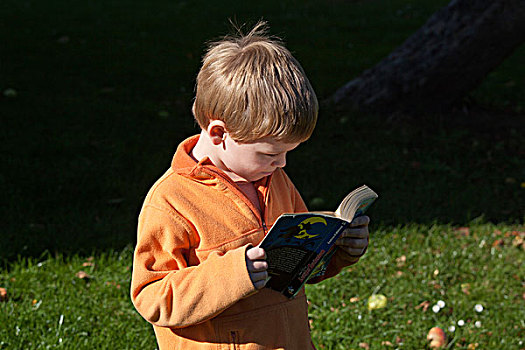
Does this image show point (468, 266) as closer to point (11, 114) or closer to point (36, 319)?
point (36, 319)

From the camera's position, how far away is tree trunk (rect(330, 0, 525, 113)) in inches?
233

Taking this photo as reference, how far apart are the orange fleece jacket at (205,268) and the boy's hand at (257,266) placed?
0.06ft

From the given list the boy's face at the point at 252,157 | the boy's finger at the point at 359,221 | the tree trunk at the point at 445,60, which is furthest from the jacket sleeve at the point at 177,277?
the tree trunk at the point at 445,60

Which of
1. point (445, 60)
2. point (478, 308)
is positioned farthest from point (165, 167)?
point (445, 60)

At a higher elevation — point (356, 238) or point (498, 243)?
point (356, 238)

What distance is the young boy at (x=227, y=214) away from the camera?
5.68ft

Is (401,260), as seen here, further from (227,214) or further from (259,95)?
(259,95)

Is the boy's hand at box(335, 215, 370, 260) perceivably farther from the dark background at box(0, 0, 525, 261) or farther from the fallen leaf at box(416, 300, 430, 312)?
the dark background at box(0, 0, 525, 261)

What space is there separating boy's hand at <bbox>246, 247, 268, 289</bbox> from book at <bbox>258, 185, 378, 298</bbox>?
0.08ft

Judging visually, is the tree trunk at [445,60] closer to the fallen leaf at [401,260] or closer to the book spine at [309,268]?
the fallen leaf at [401,260]

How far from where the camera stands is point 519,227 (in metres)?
4.41

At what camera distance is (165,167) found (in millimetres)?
5059

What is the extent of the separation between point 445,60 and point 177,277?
16.0ft

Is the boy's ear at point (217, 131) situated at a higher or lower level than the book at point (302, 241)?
higher
